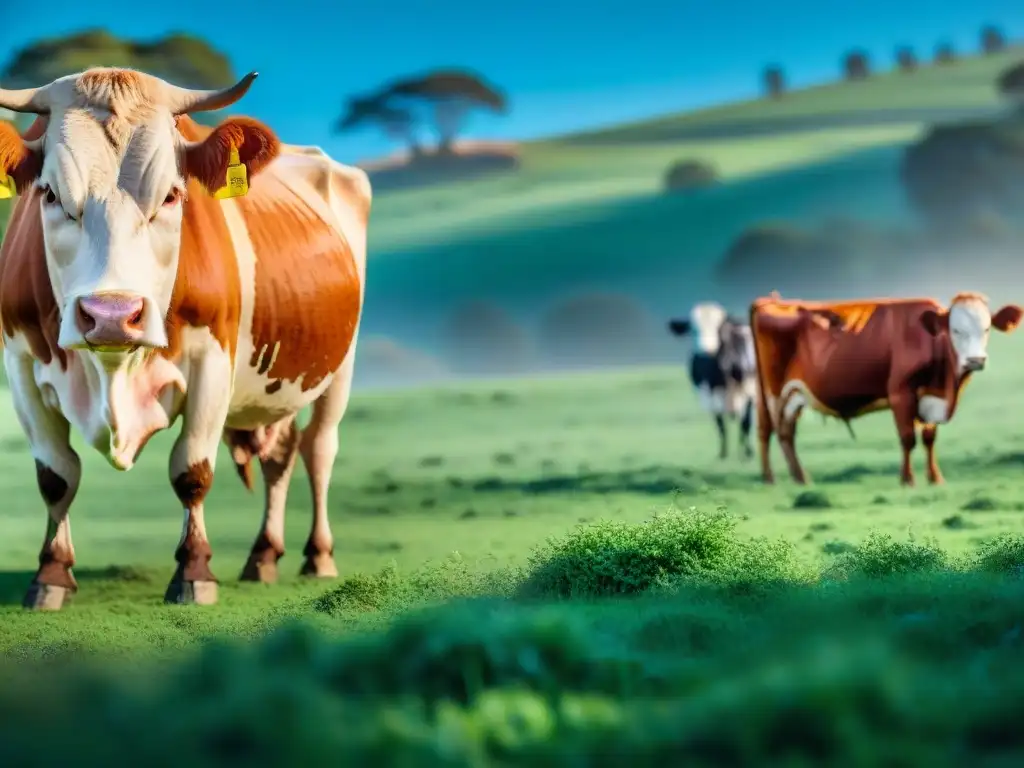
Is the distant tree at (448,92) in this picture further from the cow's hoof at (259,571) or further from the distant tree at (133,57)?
the cow's hoof at (259,571)

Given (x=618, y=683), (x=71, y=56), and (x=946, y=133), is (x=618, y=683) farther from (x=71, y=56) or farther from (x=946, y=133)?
(x=946, y=133)

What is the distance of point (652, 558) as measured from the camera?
23.3 feet

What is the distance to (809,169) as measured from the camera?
27750 millimetres

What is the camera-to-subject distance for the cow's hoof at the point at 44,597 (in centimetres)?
771

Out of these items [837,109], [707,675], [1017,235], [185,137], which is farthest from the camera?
[837,109]

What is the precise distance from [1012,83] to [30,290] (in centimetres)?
2414

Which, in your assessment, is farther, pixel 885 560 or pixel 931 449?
pixel 931 449

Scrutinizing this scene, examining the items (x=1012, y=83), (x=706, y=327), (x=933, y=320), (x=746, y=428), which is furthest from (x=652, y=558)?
(x=1012, y=83)

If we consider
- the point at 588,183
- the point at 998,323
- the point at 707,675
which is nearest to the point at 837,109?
the point at 588,183

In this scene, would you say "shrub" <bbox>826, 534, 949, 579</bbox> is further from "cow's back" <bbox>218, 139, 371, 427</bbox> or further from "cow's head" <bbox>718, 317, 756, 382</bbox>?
"cow's head" <bbox>718, 317, 756, 382</bbox>

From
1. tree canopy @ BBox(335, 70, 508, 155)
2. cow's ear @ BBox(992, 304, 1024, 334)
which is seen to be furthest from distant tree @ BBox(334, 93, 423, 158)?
cow's ear @ BBox(992, 304, 1024, 334)

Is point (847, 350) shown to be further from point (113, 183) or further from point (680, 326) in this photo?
point (113, 183)

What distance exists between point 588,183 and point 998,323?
16428 mm

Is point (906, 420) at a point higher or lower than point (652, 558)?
higher
